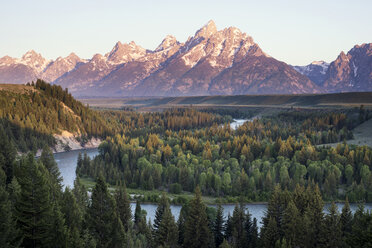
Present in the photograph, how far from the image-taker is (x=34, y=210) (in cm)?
3447

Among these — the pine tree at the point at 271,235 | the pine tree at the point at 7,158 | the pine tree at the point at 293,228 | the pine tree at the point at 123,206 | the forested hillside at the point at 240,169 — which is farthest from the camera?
the forested hillside at the point at 240,169

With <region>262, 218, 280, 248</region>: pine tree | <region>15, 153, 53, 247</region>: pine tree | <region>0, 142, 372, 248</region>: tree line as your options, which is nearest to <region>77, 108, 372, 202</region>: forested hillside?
<region>0, 142, 372, 248</region>: tree line

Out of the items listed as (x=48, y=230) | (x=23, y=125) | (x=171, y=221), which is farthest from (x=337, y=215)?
(x=23, y=125)

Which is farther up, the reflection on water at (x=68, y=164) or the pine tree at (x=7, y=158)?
the pine tree at (x=7, y=158)

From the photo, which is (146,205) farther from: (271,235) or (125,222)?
(271,235)

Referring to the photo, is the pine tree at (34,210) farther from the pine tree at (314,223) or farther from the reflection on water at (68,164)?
the reflection on water at (68,164)

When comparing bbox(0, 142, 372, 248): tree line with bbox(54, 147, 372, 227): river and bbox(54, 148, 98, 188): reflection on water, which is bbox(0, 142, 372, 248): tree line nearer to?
bbox(54, 147, 372, 227): river

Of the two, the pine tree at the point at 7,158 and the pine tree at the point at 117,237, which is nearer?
the pine tree at the point at 117,237

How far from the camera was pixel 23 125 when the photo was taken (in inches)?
7077

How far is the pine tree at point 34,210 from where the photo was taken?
34406 mm

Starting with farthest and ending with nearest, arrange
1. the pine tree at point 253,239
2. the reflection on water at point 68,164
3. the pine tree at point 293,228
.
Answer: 1. the reflection on water at point 68,164
2. the pine tree at point 253,239
3. the pine tree at point 293,228

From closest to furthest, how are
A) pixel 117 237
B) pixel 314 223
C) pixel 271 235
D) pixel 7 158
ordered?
pixel 117 237, pixel 271 235, pixel 314 223, pixel 7 158

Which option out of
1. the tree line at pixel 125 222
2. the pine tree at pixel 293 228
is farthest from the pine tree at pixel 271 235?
the pine tree at pixel 293 228

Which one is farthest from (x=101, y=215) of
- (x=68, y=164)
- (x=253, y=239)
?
(x=68, y=164)
